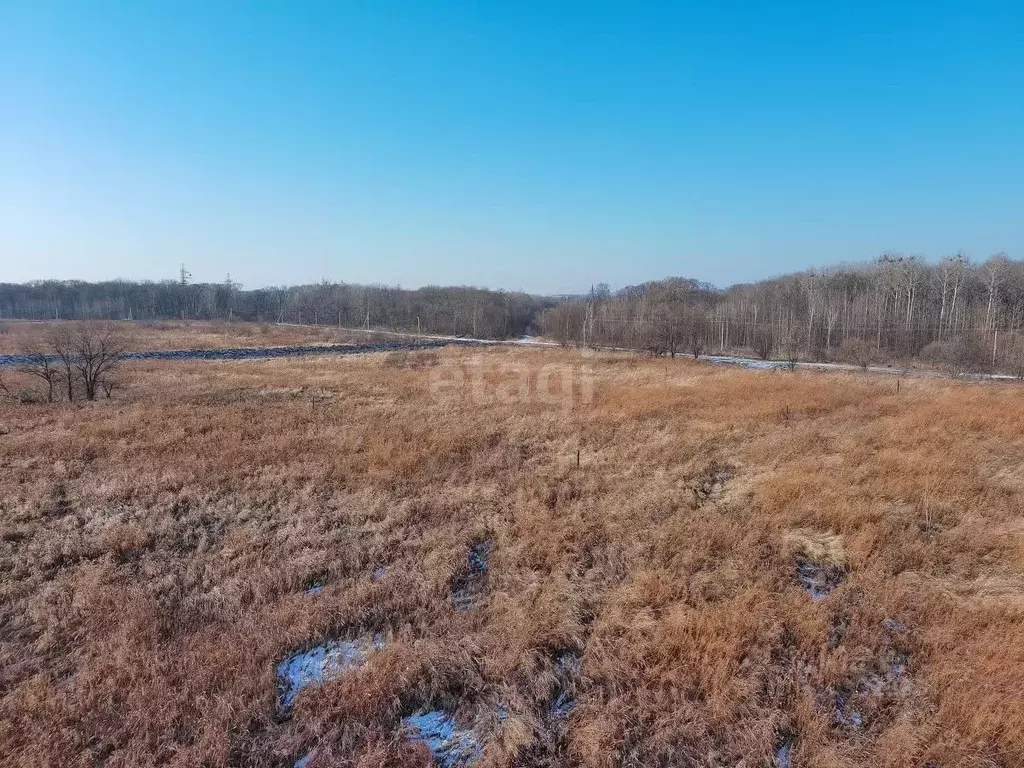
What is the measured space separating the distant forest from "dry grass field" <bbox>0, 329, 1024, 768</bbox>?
99.3 feet

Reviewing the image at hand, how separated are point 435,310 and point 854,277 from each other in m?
60.7

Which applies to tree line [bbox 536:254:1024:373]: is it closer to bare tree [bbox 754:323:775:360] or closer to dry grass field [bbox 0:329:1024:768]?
bare tree [bbox 754:323:775:360]

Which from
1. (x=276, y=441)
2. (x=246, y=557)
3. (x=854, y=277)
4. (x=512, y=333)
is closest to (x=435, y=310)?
(x=512, y=333)

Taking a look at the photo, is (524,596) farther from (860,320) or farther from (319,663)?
(860,320)

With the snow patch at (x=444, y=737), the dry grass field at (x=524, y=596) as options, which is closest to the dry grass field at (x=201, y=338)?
the dry grass field at (x=524, y=596)

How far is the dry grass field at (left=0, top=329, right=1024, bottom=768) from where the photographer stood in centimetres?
383

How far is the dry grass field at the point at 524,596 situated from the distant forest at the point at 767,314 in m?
30.3

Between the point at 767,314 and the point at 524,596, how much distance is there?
60.8 m

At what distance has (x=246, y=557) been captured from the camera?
6.82 metres

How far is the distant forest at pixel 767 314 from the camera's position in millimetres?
40000

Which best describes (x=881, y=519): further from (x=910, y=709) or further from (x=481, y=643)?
(x=481, y=643)

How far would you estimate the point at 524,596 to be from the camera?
5676mm

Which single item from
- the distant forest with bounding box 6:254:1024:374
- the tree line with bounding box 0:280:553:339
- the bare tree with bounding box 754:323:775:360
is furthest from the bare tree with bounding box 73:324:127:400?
the tree line with bounding box 0:280:553:339

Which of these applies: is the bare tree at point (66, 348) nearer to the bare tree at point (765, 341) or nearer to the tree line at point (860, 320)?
the tree line at point (860, 320)
